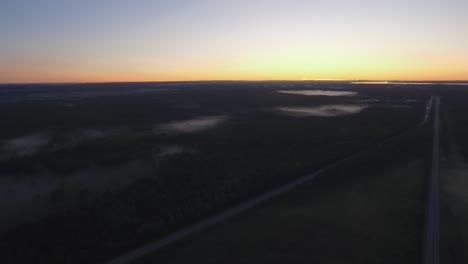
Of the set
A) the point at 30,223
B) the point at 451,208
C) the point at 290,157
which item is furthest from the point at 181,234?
the point at 290,157

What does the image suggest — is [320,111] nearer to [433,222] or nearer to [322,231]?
[433,222]

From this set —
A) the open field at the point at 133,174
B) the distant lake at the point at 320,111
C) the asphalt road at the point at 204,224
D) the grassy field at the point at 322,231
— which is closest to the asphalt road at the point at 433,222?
the grassy field at the point at 322,231

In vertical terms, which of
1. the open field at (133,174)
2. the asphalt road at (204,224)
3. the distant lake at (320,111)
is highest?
the distant lake at (320,111)

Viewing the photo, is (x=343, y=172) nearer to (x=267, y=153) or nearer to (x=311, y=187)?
(x=311, y=187)

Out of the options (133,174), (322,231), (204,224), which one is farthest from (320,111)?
(204,224)

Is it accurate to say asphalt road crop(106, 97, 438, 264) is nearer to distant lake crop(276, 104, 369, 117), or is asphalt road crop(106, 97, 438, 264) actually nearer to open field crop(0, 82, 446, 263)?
open field crop(0, 82, 446, 263)

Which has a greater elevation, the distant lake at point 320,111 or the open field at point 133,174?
the distant lake at point 320,111

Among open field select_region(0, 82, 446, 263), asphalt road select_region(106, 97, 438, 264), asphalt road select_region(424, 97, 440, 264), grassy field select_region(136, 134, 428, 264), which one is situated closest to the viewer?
asphalt road select_region(424, 97, 440, 264)

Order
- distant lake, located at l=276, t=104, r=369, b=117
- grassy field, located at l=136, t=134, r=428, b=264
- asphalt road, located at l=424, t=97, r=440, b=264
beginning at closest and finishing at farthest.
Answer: asphalt road, located at l=424, t=97, r=440, b=264
grassy field, located at l=136, t=134, r=428, b=264
distant lake, located at l=276, t=104, r=369, b=117

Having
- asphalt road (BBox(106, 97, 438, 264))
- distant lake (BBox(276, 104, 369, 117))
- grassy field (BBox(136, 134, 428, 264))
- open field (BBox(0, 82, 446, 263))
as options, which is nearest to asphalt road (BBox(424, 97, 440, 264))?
grassy field (BBox(136, 134, 428, 264))

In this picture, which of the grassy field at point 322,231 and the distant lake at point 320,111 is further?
the distant lake at point 320,111

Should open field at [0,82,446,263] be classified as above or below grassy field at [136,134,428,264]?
above

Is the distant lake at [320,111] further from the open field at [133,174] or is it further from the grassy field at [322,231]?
the grassy field at [322,231]
